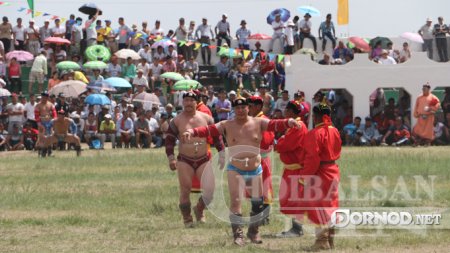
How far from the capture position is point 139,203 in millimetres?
18047

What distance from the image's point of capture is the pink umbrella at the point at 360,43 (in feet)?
120

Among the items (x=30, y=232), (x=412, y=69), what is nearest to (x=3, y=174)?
(x=30, y=232)

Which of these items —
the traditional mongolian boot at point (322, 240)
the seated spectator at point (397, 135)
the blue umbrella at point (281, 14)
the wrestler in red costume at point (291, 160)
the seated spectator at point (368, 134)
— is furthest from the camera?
the blue umbrella at point (281, 14)

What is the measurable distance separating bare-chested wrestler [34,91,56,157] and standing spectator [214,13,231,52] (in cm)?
892

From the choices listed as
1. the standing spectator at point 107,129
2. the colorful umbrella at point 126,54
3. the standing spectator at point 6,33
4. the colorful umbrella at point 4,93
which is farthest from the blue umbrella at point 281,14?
the colorful umbrella at point 4,93

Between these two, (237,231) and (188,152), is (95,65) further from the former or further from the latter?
(237,231)

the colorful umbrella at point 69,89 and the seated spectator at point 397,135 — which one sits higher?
the colorful umbrella at point 69,89

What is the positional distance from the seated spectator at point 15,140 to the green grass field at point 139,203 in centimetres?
237

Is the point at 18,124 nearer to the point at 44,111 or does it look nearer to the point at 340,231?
the point at 44,111

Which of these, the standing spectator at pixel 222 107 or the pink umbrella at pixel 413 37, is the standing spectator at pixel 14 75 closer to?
the standing spectator at pixel 222 107

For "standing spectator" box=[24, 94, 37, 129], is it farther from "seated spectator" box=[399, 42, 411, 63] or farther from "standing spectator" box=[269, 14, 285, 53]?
"seated spectator" box=[399, 42, 411, 63]

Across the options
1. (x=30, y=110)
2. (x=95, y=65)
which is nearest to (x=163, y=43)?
(x=95, y=65)

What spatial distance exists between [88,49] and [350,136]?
28.8 feet

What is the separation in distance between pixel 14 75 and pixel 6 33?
177cm
